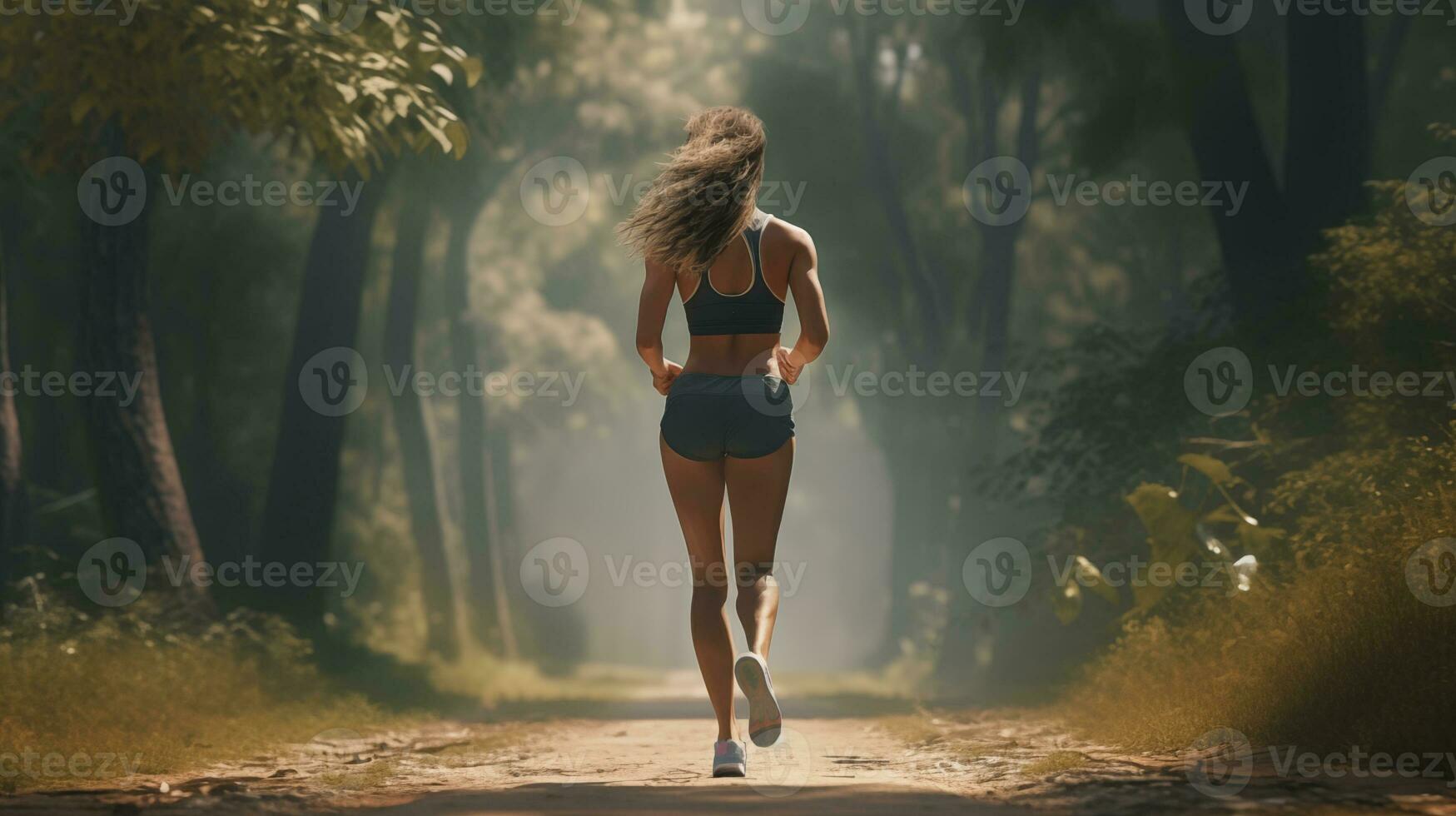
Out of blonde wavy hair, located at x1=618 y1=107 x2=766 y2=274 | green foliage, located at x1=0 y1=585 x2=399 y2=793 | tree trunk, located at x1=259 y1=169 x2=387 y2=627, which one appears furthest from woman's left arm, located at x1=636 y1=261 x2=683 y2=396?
tree trunk, located at x1=259 y1=169 x2=387 y2=627

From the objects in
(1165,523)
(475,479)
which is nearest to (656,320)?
(1165,523)

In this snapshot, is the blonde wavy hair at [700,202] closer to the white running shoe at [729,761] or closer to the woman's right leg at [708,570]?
the woman's right leg at [708,570]

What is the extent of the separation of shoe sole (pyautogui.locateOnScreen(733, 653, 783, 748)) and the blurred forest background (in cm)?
274

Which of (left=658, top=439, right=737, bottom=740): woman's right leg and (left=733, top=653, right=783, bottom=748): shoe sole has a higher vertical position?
(left=658, top=439, right=737, bottom=740): woman's right leg

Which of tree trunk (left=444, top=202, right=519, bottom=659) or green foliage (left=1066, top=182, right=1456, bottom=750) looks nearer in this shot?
green foliage (left=1066, top=182, right=1456, bottom=750)

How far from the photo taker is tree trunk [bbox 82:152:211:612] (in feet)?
42.9

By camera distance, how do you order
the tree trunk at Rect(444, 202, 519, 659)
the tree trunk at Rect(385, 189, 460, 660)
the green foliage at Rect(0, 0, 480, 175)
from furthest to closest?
the tree trunk at Rect(444, 202, 519, 659), the tree trunk at Rect(385, 189, 460, 660), the green foliage at Rect(0, 0, 480, 175)

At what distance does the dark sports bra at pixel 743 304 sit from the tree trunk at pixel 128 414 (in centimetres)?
775

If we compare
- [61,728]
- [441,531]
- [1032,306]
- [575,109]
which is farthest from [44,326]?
[1032,306]

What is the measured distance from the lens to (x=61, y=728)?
8773 mm

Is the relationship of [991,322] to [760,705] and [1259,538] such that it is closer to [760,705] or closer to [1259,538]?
[1259,538]

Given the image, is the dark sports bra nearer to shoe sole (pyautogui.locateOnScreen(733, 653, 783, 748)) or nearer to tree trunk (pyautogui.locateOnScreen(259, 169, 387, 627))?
shoe sole (pyautogui.locateOnScreen(733, 653, 783, 748))

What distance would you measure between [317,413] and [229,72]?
6.22 metres

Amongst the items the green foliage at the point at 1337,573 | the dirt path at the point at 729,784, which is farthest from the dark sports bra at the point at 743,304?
the green foliage at the point at 1337,573
